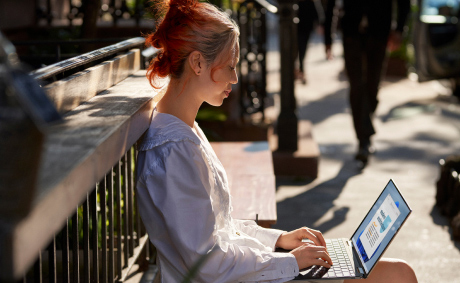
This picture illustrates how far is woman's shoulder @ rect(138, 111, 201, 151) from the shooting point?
228 centimetres

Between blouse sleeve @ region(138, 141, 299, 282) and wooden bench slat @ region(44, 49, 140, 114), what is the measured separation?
0.36m

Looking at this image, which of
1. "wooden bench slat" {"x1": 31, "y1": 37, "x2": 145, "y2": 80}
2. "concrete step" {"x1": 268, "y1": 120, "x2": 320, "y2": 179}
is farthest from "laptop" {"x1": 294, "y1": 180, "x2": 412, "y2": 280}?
"concrete step" {"x1": 268, "y1": 120, "x2": 320, "y2": 179}

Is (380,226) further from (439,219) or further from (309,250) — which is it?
(439,219)

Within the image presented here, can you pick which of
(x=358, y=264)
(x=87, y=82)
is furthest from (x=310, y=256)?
(x=87, y=82)

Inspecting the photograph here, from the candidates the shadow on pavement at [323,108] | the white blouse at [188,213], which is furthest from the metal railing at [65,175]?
the shadow on pavement at [323,108]

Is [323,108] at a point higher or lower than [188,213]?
lower

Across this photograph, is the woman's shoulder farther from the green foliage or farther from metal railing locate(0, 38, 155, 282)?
the green foliage

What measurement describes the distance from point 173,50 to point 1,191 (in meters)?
1.42

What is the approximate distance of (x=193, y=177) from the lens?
221 centimetres

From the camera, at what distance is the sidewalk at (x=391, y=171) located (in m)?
4.88

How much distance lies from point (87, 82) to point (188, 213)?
→ 2.20 feet

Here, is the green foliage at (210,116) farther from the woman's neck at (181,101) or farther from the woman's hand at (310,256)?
the woman's hand at (310,256)

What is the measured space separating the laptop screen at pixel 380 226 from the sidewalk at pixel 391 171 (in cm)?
162

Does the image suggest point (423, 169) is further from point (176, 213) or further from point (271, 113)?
point (176, 213)
